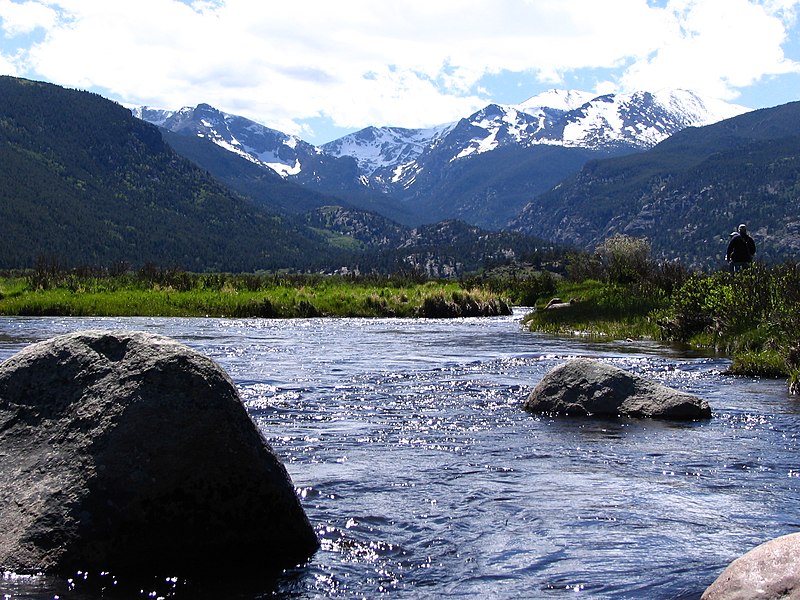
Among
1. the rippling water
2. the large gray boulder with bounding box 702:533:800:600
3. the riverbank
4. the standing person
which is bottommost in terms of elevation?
the rippling water

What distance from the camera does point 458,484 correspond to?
10.6 metres

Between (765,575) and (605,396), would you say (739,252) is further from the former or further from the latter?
(765,575)

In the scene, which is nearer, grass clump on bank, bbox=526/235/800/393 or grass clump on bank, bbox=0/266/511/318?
grass clump on bank, bbox=526/235/800/393

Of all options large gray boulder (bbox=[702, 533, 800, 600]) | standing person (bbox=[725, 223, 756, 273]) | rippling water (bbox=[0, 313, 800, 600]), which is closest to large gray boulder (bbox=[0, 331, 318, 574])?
rippling water (bbox=[0, 313, 800, 600])

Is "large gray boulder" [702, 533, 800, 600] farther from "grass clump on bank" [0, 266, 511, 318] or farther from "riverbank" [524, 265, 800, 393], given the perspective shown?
"grass clump on bank" [0, 266, 511, 318]

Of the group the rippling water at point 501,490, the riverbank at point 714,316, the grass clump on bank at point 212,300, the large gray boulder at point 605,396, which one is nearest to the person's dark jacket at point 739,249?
the riverbank at point 714,316

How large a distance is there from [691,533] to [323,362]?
654 inches

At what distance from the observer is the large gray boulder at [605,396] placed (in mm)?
15453

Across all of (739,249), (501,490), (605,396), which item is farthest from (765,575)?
(739,249)

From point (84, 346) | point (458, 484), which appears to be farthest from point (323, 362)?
point (84, 346)

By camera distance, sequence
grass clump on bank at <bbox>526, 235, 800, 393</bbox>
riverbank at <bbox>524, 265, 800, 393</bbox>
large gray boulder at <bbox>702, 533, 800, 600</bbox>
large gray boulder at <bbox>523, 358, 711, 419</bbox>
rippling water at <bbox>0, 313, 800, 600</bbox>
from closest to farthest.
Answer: large gray boulder at <bbox>702, 533, 800, 600</bbox> → rippling water at <bbox>0, 313, 800, 600</bbox> → large gray boulder at <bbox>523, 358, 711, 419</bbox> → riverbank at <bbox>524, 265, 800, 393</bbox> → grass clump on bank at <bbox>526, 235, 800, 393</bbox>

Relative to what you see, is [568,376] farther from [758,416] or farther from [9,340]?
[9,340]

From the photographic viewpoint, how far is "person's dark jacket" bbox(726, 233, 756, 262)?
33844 mm

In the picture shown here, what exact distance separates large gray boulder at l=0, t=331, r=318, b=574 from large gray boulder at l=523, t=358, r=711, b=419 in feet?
27.9
